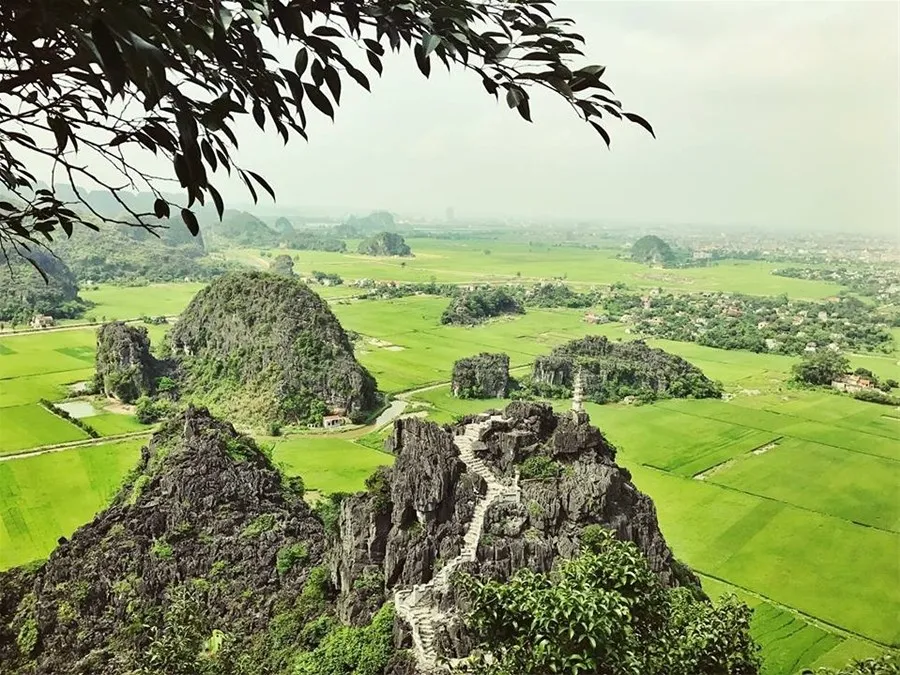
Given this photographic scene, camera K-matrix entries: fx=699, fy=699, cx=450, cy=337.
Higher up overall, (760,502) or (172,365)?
(172,365)

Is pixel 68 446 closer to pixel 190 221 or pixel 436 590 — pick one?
pixel 436 590

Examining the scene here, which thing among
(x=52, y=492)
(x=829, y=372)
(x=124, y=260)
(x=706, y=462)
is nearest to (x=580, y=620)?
(x=52, y=492)

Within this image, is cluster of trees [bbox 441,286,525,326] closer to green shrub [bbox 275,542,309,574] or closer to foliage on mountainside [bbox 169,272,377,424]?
foliage on mountainside [bbox 169,272,377,424]

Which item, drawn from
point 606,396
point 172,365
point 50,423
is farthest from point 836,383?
point 50,423

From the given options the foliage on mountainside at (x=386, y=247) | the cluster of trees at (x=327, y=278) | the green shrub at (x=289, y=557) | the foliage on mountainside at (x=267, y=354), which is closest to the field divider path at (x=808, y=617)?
the green shrub at (x=289, y=557)

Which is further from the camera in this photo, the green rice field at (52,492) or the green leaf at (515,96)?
the green rice field at (52,492)

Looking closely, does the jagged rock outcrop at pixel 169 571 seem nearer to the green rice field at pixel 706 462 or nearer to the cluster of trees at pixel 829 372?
the green rice field at pixel 706 462

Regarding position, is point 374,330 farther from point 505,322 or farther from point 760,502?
point 760,502
